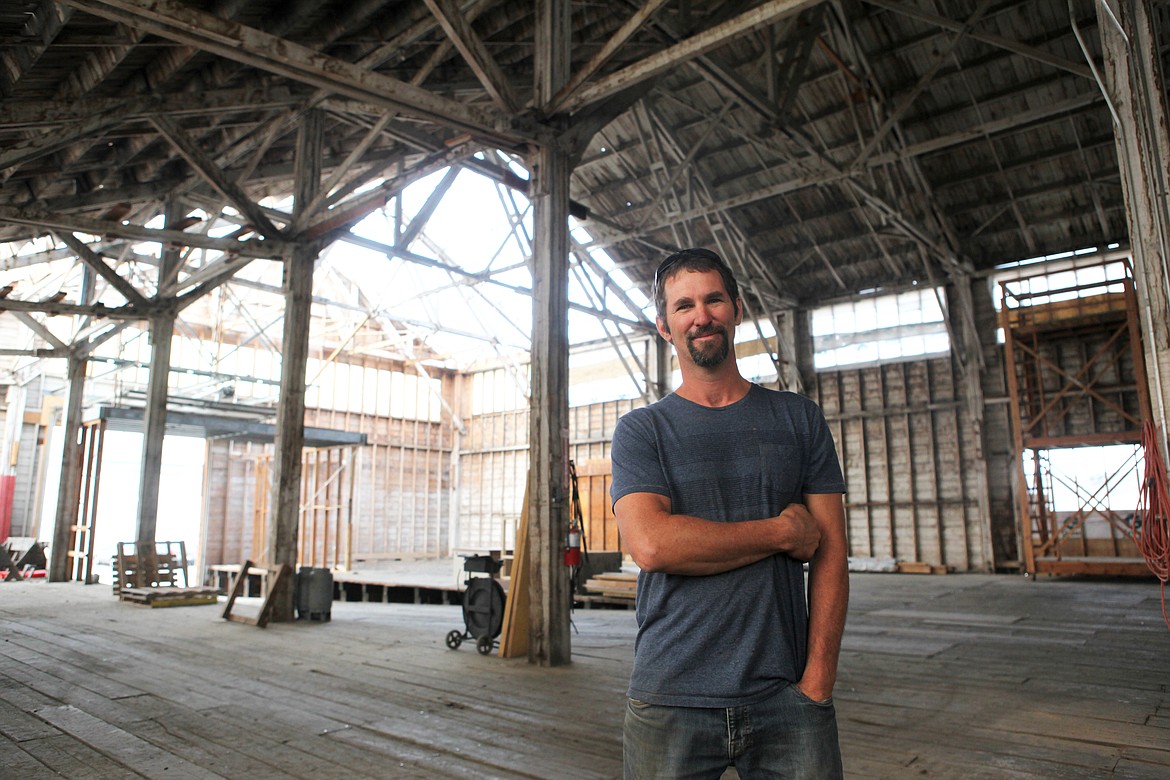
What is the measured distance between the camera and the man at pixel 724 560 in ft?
5.02

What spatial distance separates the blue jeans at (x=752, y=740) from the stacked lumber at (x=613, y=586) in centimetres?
1115

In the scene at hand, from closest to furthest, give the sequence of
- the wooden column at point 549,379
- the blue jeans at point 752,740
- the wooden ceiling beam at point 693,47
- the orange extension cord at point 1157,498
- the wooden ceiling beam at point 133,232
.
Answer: the blue jeans at point 752,740 < the orange extension cord at point 1157,498 < the wooden ceiling beam at point 693,47 < the wooden column at point 549,379 < the wooden ceiling beam at point 133,232

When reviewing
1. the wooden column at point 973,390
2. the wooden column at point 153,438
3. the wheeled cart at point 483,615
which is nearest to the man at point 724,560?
the wheeled cart at point 483,615

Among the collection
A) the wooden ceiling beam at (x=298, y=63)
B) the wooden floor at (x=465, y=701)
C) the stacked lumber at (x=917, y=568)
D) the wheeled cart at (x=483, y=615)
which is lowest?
the stacked lumber at (x=917, y=568)

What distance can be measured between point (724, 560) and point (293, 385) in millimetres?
8915

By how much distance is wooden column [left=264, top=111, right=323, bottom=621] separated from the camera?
919 centimetres

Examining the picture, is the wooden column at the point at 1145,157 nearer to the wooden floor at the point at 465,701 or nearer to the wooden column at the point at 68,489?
the wooden floor at the point at 465,701

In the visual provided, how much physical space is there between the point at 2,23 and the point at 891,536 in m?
18.7

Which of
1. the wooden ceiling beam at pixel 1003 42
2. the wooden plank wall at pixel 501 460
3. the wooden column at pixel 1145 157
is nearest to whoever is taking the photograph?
the wooden column at pixel 1145 157

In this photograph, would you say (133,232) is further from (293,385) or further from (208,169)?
(293,385)

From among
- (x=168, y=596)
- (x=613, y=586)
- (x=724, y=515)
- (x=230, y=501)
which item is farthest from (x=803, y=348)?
(x=724, y=515)

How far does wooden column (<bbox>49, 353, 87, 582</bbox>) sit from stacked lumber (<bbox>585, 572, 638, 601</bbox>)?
9963 mm

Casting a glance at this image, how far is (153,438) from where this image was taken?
12.2 m

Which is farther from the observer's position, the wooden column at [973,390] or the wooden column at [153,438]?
the wooden column at [973,390]
